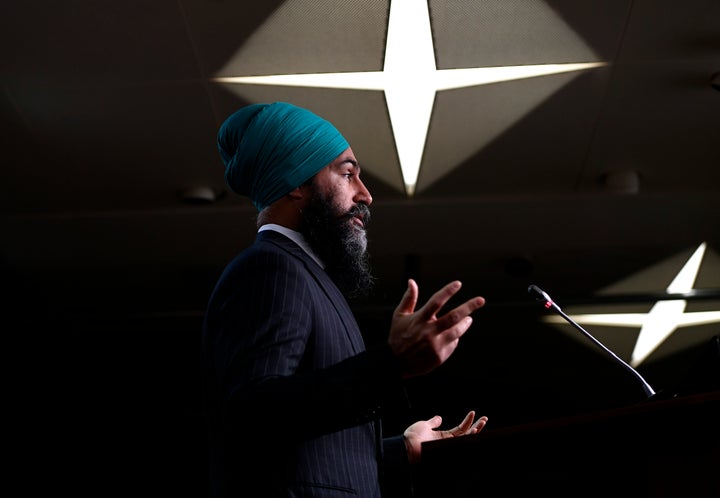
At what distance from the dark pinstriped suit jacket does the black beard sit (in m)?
0.13

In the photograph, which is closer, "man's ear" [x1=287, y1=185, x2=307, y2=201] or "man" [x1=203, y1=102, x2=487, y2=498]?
"man" [x1=203, y1=102, x2=487, y2=498]

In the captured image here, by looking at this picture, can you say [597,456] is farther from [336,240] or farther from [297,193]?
[297,193]

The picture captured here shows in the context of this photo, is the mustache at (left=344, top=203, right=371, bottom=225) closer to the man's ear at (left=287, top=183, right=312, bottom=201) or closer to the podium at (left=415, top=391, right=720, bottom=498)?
the man's ear at (left=287, top=183, right=312, bottom=201)

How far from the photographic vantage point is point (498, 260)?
4555 millimetres

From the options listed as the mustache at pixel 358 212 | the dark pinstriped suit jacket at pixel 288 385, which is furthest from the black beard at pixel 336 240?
the dark pinstriped suit jacket at pixel 288 385

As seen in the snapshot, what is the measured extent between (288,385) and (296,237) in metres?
0.42

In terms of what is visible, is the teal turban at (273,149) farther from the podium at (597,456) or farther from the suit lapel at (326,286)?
the podium at (597,456)

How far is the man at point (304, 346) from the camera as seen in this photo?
1054 millimetres

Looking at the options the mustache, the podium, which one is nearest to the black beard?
A: the mustache

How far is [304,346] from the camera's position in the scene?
1.18m

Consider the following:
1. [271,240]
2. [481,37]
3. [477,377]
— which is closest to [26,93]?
[481,37]

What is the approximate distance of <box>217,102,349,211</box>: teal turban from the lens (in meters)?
1.53

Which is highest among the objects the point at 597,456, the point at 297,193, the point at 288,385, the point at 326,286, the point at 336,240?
the point at 297,193

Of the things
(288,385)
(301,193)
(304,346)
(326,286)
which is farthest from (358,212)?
(288,385)
